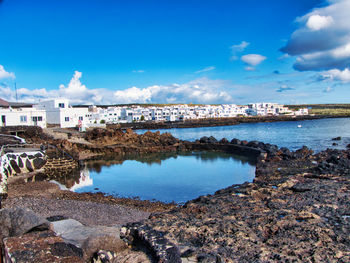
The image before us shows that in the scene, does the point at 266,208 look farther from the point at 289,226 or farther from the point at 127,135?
the point at 127,135

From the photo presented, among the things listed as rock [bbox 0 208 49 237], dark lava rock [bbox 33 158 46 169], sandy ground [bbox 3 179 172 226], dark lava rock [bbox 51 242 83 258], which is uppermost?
rock [bbox 0 208 49 237]

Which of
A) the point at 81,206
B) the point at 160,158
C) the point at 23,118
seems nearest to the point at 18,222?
the point at 81,206

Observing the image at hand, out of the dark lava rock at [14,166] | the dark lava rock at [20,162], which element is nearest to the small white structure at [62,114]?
the dark lava rock at [20,162]

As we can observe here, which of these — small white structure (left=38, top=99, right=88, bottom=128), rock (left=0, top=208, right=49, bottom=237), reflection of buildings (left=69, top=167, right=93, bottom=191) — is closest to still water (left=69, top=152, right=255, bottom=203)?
reflection of buildings (left=69, top=167, right=93, bottom=191)

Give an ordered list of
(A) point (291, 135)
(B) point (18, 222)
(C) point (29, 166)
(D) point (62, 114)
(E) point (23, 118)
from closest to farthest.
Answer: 1. (B) point (18, 222)
2. (C) point (29, 166)
3. (E) point (23, 118)
4. (D) point (62, 114)
5. (A) point (291, 135)

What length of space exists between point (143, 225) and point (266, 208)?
3.54 m

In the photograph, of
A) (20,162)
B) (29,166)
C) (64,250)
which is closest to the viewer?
(64,250)

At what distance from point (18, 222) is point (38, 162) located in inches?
628

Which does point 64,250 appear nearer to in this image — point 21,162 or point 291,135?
point 21,162

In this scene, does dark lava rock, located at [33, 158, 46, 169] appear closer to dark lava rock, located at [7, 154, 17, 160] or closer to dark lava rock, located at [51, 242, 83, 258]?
dark lava rock, located at [7, 154, 17, 160]

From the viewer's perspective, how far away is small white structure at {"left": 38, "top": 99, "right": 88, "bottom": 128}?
43.3 meters

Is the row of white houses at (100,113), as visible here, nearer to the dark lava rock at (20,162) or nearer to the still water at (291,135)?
the dark lava rock at (20,162)

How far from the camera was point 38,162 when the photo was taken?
19.0 metres

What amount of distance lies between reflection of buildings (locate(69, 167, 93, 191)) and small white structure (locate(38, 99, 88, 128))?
2384cm
